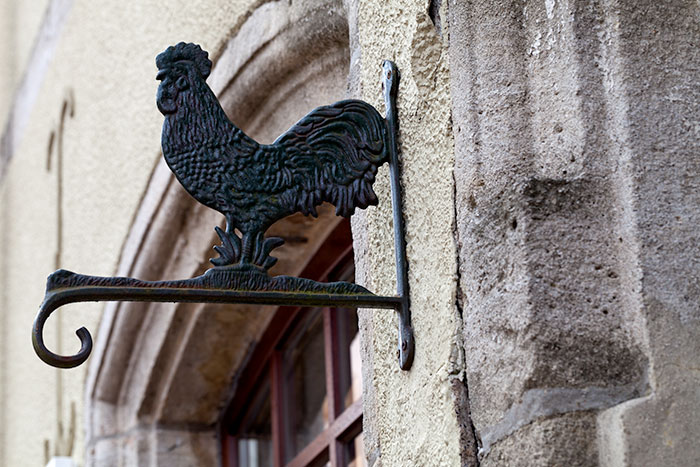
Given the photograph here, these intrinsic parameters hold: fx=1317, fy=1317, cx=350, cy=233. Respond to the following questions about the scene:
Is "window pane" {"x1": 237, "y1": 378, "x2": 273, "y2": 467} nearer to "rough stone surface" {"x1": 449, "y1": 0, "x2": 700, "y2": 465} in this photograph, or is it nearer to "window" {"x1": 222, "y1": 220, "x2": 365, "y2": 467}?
"window" {"x1": 222, "y1": 220, "x2": 365, "y2": 467}

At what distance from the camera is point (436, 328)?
1.67 m

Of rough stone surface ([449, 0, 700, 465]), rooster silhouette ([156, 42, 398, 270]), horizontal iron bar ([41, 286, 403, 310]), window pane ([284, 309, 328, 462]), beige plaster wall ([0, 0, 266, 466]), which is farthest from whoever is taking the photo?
beige plaster wall ([0, 0, 266, 466])

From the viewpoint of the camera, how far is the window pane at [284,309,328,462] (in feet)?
9.70

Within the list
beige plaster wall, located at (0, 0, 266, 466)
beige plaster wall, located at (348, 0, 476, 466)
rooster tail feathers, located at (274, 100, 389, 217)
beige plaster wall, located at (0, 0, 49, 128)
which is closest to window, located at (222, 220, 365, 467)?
beige plaster wall, located at (0, 0, 266, 466)

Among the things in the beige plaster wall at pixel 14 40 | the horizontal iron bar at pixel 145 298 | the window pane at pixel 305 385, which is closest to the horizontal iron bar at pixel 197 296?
the horizontal iron bar at pixel 145 298

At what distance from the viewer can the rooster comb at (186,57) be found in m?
1.71

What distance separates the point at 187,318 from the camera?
3.11 meters

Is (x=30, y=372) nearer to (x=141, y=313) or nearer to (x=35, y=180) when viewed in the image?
(x=35, y=180)

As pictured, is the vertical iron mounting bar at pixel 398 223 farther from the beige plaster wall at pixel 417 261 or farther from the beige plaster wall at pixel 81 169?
the beige plaster wall at pixel 81 169

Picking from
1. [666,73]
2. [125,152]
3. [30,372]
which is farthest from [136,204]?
[666,73]

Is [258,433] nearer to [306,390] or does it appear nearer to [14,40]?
[306,390]

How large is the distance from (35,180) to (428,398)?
314 centimetres

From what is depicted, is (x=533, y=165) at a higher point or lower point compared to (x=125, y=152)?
lower

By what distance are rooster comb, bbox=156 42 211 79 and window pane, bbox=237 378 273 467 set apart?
1.60 meters
